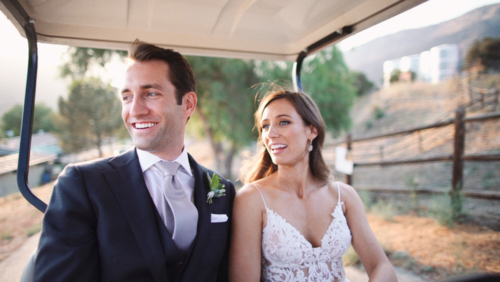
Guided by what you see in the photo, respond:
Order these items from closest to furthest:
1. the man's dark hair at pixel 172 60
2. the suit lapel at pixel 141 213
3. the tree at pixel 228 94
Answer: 1. the suit lapel at pixel 141 213
2. the man's dark hair at pixel 172 60
3. the tree at pixel 228 94

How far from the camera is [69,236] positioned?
1.27 m

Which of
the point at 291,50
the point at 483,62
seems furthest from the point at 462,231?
the point at 483,62

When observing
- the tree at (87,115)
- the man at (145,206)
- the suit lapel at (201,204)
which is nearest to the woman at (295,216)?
the man at (145,206)

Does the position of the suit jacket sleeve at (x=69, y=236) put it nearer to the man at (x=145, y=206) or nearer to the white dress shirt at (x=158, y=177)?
the man at (x=145, y=206)

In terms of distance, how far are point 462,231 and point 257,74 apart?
5.20 m

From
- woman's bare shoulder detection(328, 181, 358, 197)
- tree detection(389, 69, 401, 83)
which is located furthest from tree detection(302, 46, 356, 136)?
tree detection(389, 69, 401, 83)

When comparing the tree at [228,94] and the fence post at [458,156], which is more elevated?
the tree at [228,94]

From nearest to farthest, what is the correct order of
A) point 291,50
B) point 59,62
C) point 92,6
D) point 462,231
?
point 92,6 < point 291,50 < point 462,231 < point 59,62

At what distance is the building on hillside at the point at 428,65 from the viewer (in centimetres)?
A: 1474

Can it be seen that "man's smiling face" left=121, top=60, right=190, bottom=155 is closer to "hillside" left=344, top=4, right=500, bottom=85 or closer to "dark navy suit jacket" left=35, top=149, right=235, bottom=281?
"dark navy suit jacket" left=35, top=149, right=235, bottom=281

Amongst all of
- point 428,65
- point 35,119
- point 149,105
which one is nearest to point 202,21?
point 149,105

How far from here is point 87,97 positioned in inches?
273

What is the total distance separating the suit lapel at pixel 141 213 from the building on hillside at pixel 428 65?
52.3 ft

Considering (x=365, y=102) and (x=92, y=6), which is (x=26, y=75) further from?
(x=365, y=102)
